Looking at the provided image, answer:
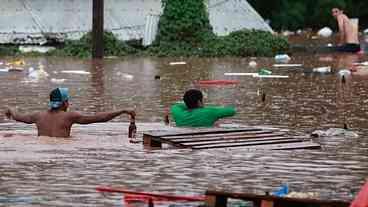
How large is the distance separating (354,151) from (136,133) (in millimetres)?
2921

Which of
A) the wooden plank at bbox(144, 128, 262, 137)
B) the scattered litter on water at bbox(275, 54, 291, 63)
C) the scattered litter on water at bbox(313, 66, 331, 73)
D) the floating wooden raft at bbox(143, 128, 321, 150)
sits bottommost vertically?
the floating wooden raft at bbox(143, 128, 321, 150)

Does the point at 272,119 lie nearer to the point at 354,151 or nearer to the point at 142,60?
the point at 354,151

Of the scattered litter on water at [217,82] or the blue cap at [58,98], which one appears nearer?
the blue cap at [58,98]

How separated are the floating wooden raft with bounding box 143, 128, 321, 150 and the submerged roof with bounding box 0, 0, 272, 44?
2272 cm

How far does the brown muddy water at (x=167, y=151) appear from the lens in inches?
406

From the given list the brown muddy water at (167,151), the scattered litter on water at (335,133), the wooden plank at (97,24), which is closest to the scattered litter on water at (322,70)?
the brown muddy water at (167,151)

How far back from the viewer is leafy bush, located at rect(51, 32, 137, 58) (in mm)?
34969

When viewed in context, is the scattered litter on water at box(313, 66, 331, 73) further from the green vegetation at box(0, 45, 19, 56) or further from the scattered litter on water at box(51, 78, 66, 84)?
A: the green vegetation at box(0, 45, 19, 56)

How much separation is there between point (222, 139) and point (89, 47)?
22.0m

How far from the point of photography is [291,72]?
27703 mm

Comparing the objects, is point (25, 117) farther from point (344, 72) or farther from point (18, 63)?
point (18, 63)

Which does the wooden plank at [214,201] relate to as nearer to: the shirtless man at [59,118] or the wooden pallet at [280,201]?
the wooden pallet at [280,201]

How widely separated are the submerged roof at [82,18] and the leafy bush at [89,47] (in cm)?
112

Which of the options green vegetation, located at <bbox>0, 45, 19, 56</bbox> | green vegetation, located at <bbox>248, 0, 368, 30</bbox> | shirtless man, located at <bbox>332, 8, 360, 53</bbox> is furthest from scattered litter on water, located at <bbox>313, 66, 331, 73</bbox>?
green vegetation, located at <bbox>248, 0, 368, 30</bbox>
